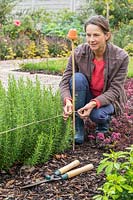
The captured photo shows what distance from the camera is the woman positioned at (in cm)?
413

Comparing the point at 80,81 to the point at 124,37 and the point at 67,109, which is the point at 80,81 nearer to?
the point at 67,109

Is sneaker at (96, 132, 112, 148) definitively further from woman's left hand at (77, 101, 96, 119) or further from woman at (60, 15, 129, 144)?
woman's left hand at (77, 101, 96, 119)

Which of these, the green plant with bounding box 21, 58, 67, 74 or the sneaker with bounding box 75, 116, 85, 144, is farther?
the green plant with bounding box 21, 58, 67, 74

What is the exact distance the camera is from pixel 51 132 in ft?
12.2

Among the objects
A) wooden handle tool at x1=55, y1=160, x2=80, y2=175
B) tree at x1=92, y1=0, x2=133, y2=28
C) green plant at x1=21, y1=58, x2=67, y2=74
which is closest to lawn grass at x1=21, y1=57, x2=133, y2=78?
green plant at x1=21, y1=58, x2=67, y2=74

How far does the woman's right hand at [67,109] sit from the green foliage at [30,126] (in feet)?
0.15

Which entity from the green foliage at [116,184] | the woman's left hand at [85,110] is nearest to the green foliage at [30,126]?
the woman's left hand at [85,110]

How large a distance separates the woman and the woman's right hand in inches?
3.7

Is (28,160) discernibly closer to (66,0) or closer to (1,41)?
(1,41)

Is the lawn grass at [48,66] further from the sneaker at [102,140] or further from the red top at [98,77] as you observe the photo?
the sneaker at [102,140]

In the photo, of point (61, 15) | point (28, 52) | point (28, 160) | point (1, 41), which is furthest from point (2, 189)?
point (61, 15)

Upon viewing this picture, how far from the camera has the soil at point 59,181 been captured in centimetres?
328

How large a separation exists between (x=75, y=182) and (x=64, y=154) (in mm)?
540

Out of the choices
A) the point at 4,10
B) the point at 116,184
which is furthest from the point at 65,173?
the point at 4,10
